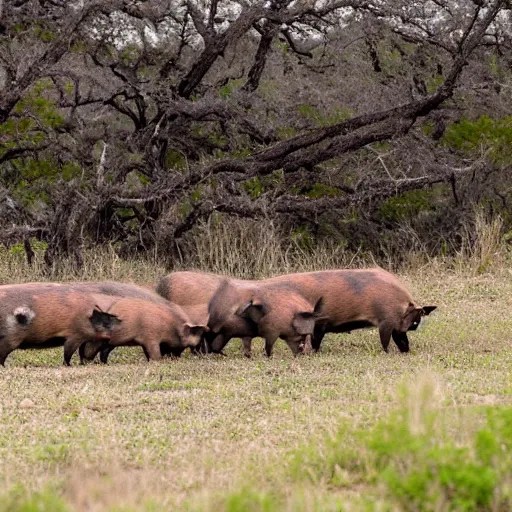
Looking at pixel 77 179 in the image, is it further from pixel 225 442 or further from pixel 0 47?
pixel 225 442

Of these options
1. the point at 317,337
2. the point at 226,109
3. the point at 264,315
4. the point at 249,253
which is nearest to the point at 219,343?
the point at 264,315

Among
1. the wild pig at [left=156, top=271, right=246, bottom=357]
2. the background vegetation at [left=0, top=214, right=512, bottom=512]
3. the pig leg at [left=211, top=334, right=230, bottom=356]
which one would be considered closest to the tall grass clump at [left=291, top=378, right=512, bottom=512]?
the background vegetation at [left=0, top=214, right=512, bottom=512]

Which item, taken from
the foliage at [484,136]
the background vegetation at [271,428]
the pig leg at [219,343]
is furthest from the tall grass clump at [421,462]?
the foliage at [484,136]

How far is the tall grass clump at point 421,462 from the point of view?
13.6 feet

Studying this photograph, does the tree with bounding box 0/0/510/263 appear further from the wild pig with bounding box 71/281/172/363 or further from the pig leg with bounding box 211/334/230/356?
the pig leg with bounding box 211/334/230/356

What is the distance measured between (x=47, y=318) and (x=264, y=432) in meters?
3.55

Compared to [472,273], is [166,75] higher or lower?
higher

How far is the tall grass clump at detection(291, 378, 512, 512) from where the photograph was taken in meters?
4.13

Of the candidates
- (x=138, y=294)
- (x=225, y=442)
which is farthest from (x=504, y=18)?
(x=225, y=442)

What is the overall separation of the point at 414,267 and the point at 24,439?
398 inches

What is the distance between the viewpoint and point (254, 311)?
30.9ft

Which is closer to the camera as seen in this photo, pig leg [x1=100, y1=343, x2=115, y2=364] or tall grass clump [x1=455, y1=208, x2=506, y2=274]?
pig leg [x1=100, y1=343, x2=115, y2=364]

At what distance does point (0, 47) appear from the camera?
15.6 meters

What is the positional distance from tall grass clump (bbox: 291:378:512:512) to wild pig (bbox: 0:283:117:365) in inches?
163
